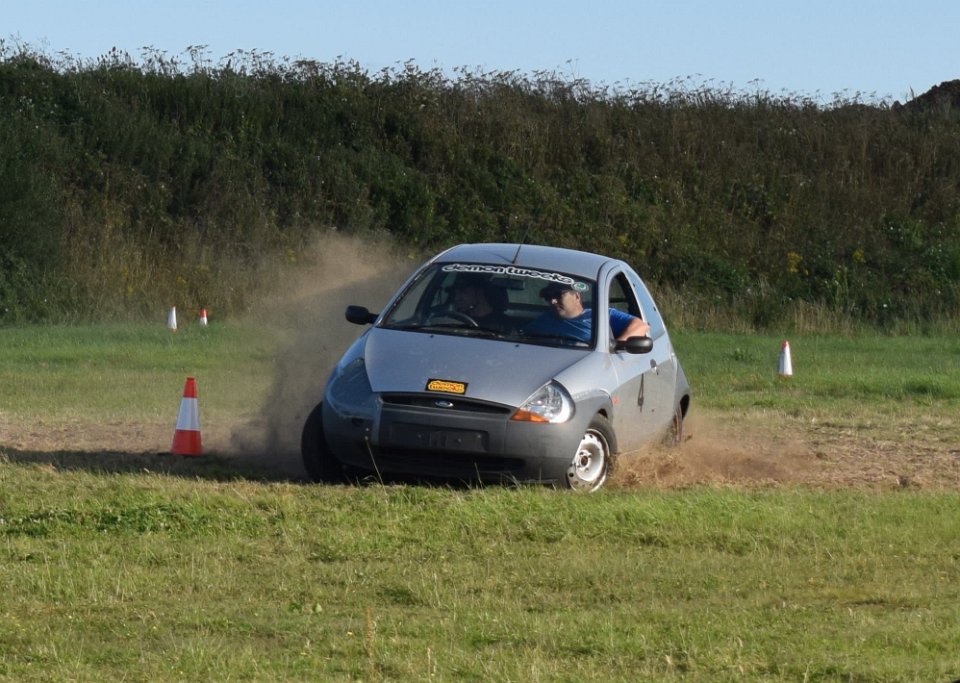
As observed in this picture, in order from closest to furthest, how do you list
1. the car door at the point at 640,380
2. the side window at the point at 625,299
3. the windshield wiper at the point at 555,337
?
1. the windshield wiper at the point at 555,337
2. the car door at the point at 640,380
3. the side window at the point at 625,299

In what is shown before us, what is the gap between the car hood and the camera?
959 cm

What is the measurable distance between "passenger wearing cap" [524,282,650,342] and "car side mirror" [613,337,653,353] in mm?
46

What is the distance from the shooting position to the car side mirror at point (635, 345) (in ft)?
34.9

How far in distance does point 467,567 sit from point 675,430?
15.3 feet

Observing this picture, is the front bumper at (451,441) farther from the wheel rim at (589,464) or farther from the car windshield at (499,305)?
the car windshield at (499,305)

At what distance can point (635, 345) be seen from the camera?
420 inches

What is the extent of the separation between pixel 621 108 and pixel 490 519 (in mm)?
32407

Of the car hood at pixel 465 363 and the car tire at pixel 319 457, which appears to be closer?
the car hood at pixel 465 363

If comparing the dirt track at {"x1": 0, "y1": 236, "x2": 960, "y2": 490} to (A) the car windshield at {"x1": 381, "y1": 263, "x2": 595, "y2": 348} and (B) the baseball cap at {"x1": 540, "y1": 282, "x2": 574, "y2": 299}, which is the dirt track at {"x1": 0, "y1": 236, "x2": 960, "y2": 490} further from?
(B) the baseball cap at {"x1": 540, "y1": 282, "x2": 574, "y2": 299}

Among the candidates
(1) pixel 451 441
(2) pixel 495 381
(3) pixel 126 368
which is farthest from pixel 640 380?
(3) pixel 126 368

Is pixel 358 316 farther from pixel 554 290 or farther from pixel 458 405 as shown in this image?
pixel 458 405

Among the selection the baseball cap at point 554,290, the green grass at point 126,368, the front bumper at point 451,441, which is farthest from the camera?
the green grass at point 126,368

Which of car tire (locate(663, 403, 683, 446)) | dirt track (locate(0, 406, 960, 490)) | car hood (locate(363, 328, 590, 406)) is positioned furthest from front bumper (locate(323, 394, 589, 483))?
car tire (locate(663, 403, 683, 446))

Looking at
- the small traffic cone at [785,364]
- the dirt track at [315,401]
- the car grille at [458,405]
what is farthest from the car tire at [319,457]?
the small traffic cone at [785,364]
